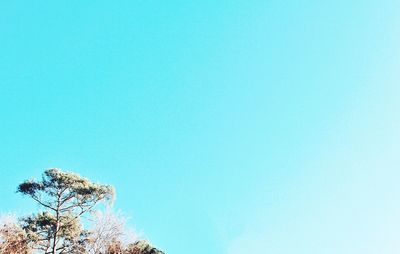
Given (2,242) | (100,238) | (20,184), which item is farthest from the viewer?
(20,184)

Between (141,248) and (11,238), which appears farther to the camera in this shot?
(141,248)

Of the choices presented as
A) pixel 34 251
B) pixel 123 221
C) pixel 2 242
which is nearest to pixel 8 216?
pixel 2 242

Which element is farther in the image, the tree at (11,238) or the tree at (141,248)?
the tree at (141,248)

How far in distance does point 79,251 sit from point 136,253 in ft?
14.2

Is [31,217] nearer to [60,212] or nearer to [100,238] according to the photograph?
[60,212]

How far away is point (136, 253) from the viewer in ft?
101

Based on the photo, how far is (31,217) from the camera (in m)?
36.7

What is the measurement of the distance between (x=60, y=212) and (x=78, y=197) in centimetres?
196

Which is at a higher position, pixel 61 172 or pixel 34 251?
pixel 61 172

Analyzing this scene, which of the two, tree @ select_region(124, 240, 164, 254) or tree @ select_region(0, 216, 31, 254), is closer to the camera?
tree @ select_region(0, 216, 31, 254)

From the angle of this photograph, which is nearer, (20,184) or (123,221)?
(123,221)

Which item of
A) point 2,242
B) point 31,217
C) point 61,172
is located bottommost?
point 2,242

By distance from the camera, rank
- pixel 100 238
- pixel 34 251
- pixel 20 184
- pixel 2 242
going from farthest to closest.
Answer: pixel 20 184 → pixel 34 251 → pixel 100 238 → pixel 2 242

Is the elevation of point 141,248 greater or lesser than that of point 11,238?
greater
